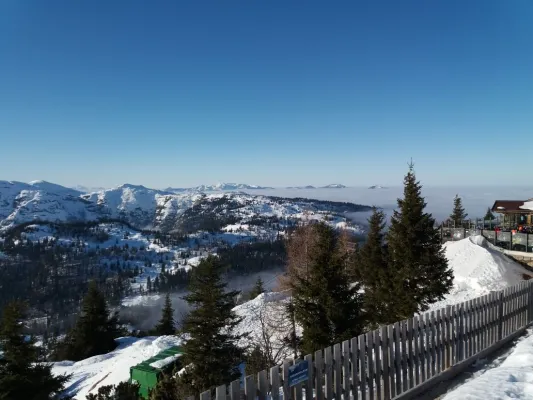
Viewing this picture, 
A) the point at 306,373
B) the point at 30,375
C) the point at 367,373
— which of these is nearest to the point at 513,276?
the point at 367,373

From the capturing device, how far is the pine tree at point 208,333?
49.0 feet

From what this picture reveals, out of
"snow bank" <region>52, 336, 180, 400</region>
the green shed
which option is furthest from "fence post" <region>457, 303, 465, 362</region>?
"snow bank" <region>52, 336, 180, 400</region>

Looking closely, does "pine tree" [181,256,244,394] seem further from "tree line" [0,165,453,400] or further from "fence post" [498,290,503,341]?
"fence post" [498,290,503,341]

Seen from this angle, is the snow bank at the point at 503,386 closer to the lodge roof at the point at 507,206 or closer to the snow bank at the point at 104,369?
the snow bank at the point at 104,369

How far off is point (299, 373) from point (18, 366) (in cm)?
1670

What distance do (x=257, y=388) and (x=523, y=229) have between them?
31.0m

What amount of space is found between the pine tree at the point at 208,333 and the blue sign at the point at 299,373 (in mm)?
11168

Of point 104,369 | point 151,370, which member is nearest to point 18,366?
point 151,370

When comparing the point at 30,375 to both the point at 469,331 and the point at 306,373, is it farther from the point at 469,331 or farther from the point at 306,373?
the point at 469,331

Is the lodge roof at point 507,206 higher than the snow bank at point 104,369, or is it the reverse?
the lodge roof at point 507,206

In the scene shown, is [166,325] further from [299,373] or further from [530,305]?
[299,373]

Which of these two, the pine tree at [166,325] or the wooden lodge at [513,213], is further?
the pine tree at [166,325]

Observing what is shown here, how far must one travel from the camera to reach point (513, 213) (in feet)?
115

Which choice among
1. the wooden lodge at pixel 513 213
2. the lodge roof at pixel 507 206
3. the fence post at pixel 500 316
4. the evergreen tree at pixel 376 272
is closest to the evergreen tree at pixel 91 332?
the evergreen tree at pixel 376 272
